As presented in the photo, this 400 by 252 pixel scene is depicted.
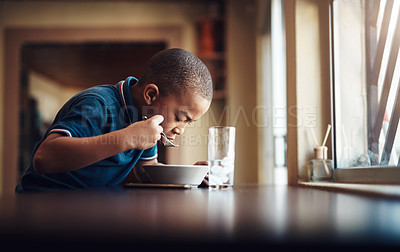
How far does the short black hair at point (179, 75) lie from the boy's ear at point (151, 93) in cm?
2

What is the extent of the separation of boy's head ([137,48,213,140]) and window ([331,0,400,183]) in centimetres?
47

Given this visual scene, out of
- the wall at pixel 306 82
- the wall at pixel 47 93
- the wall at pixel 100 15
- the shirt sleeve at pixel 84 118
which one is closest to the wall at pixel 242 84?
the wall at pixel 100 15

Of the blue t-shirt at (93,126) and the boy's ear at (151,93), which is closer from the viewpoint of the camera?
the blue t-shirt at (93,126)

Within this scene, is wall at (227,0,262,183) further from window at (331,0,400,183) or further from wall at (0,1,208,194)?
window at (331,0,400,183)

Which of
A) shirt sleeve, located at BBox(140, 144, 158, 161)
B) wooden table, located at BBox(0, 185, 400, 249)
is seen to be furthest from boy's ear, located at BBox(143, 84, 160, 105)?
wooden table, located at BBox(0, 185, 400, 249)

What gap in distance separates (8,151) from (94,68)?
1865 millimetres

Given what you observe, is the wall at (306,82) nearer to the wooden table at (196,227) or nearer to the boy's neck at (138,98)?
the boy's neck at (138,98)

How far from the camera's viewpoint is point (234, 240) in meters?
0.28

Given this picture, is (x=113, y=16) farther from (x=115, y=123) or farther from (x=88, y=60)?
(x=115, y=123)

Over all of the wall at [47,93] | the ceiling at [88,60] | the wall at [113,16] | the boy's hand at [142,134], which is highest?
the wall at [113,16]

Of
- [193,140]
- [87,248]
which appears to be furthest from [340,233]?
[193,140]

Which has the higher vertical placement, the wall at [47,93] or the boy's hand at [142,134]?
the wall at [47,93]

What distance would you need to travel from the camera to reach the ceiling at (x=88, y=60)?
4.32 metres

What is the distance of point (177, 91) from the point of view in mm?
1381
